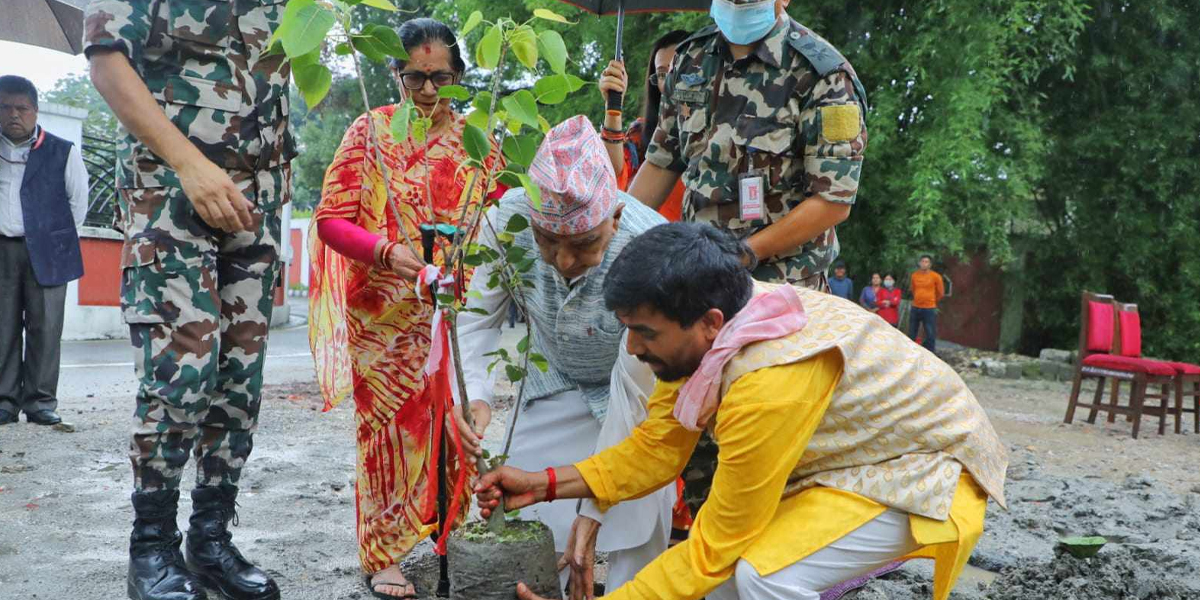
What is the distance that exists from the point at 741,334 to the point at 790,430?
20cm

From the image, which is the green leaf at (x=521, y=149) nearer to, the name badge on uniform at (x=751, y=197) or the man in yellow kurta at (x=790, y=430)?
the man in yellow kurta at (x=790, y=430)

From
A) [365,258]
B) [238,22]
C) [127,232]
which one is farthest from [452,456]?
[238,22]

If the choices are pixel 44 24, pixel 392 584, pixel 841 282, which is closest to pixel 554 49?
pixel 392 584

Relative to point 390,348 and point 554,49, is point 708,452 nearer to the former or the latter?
point 390,348

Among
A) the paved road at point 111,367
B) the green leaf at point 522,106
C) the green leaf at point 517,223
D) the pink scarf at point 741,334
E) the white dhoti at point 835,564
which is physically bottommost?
the paved road at point 111,367

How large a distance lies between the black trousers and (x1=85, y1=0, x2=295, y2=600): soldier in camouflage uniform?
3749mm

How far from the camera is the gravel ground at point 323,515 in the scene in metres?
2.98

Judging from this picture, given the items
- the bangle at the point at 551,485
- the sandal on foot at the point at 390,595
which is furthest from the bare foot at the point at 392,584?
the bangle at the point at 551,485

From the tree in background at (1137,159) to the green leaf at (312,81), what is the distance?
11.6m

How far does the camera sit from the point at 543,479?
7.16 ft

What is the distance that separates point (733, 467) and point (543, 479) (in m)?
0.50

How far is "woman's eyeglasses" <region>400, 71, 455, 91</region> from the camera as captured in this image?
274cm

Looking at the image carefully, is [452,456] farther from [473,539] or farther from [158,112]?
[158,112]

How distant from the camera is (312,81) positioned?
1904mm
